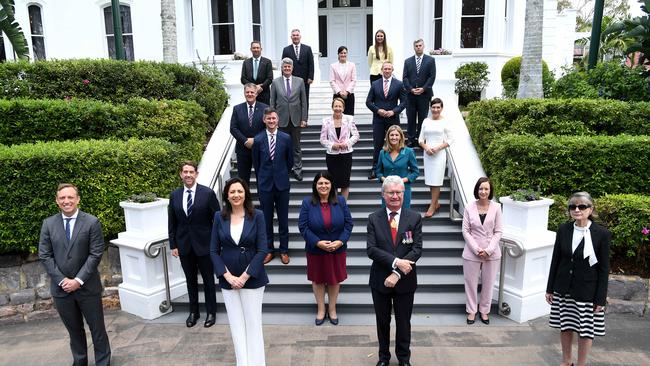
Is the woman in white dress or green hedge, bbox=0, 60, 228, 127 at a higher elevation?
green hedge, bbox=0, 60, 228, 127

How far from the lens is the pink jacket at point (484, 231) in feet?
18.0

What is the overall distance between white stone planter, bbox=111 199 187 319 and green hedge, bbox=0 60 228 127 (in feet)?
11.7

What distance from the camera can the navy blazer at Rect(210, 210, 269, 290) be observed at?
4430 mm

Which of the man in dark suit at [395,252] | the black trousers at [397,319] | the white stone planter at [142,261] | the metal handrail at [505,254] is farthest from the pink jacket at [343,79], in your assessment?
the black trousers at [397,319]

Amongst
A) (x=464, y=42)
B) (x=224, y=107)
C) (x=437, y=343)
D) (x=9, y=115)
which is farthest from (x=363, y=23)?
(x=437, y=343)

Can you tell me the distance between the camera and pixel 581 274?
437cm

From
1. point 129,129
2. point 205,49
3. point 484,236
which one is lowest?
point 484,236

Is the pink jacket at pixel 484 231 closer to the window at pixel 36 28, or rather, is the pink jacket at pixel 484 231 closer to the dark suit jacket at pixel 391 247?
the dark suit jacket at pixel 391 247

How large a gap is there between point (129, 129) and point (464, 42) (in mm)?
10966

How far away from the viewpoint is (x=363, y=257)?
22.5ft

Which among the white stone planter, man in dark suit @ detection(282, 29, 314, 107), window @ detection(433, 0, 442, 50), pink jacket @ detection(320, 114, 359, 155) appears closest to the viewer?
the white stone planter

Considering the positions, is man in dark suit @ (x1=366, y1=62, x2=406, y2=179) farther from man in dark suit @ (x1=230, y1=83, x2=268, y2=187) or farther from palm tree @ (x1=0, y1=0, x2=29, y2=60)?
palm tree @ (x1=0, y1=0, x2=29, y2=60)

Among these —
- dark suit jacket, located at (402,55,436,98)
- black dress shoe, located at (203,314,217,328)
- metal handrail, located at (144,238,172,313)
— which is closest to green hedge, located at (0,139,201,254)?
metal handrail, located at (144,238,172,313)

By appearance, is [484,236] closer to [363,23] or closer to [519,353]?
[519,353]
